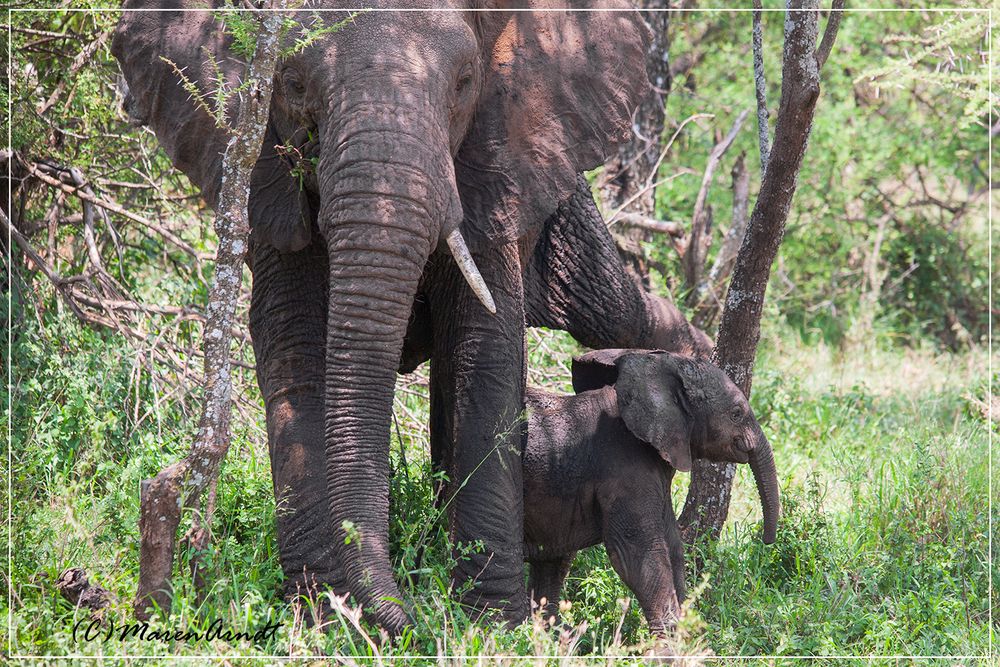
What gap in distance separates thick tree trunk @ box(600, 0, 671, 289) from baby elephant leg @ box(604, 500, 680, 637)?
3772 mm

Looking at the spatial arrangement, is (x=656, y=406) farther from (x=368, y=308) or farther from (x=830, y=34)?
(x=830, y=34)

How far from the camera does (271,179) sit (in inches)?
191

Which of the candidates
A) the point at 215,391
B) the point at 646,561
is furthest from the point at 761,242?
the point at 215,391

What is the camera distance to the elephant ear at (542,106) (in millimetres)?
5023

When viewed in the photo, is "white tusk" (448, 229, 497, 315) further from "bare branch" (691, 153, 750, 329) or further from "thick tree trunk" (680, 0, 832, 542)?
"bare branch" (691, 153, 750, 329)

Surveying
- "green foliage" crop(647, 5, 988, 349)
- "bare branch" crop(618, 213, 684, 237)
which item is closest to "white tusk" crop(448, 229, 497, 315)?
"bare branch" crop(618, 213, 684, 237)

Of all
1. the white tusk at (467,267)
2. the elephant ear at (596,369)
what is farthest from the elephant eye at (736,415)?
the white tusk at (467,267)

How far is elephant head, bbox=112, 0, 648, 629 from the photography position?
164 inches

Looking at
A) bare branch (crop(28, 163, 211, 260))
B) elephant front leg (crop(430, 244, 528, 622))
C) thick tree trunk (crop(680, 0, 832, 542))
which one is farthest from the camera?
bare branch (crop(28, 163, 211, 260))

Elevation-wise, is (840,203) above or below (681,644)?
above

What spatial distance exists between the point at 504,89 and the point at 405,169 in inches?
42.4

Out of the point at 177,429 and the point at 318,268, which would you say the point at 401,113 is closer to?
the point at 318,268

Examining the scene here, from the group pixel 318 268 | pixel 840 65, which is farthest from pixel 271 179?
pixel 840 65

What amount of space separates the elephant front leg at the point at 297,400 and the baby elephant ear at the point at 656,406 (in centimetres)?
121
